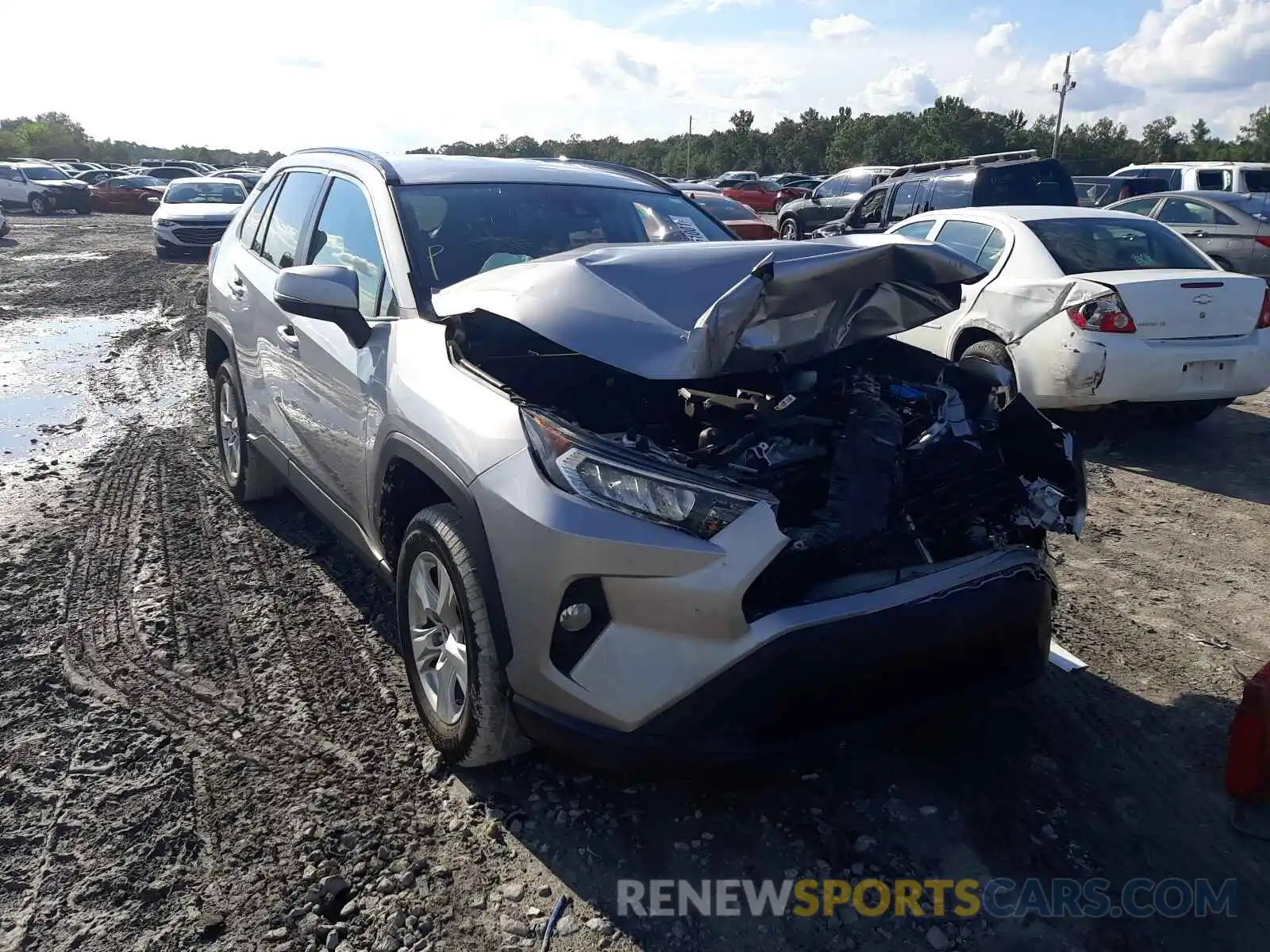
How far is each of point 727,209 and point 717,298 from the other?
38.0 ft

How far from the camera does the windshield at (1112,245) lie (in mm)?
6402

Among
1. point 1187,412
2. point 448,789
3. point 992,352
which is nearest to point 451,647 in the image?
point 448,789

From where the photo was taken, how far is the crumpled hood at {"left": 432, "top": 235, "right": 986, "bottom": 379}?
279cm

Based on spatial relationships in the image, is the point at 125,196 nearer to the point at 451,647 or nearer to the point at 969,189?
the point at 969,189

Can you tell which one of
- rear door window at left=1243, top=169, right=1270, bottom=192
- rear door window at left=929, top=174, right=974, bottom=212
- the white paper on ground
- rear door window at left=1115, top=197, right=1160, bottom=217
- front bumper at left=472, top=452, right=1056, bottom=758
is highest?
rear door window at left=1243, top=169, right=1270, bottom=192

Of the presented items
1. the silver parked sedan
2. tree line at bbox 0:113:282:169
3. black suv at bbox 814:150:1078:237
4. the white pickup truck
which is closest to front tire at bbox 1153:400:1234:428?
black suv at bbox 814:150:1078:237

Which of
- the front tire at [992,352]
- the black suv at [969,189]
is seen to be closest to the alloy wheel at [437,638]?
the front tire at [992,352]

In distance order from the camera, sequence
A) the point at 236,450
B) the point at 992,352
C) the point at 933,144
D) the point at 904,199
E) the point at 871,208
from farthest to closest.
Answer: the point at 933,144 < the point at 871,208 < the point at 904,199 < the point at 992,352 < the point at 236,450

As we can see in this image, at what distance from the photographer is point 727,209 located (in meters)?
14.0

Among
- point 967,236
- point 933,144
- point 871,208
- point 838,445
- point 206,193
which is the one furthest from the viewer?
point 933,144

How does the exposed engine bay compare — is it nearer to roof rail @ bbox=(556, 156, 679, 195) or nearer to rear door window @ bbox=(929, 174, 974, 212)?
roof rail @ bbox=(556, 156, 679, 195)

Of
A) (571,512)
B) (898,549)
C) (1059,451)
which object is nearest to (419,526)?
(571,512)

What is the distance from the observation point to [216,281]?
216 inches

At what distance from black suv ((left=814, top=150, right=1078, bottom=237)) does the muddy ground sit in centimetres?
763
